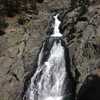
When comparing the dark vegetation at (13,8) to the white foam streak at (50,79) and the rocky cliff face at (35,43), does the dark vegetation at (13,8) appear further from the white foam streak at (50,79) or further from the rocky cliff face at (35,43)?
the white foam streak at (50,79)

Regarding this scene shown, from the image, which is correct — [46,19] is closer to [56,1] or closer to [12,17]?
[12,17]

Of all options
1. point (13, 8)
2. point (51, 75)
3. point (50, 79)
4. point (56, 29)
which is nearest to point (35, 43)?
point (56, 29)

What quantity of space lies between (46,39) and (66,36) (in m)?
1.90

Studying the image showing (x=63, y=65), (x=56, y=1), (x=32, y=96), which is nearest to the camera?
(x=32, y=96)

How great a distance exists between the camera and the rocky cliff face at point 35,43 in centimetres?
1769

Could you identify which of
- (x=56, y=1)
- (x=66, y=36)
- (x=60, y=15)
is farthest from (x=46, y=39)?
(x=56, y=1)

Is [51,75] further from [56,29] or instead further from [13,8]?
[13,8]

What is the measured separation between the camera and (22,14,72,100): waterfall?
18.6 m

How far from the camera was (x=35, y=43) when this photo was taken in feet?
72.4

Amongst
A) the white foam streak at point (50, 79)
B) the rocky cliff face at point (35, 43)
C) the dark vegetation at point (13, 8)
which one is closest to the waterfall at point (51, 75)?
the white foam streak at point (50, 79)

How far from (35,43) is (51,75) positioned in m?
3.77

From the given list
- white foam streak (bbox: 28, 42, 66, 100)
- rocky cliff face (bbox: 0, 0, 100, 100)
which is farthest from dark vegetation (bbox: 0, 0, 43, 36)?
white foam streak (bbox: 28, 42, 66, 100)

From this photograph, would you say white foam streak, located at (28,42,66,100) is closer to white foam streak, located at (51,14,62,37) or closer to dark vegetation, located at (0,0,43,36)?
white foam streak, located at (51,14,62,37)

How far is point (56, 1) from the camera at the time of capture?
31.7 m
